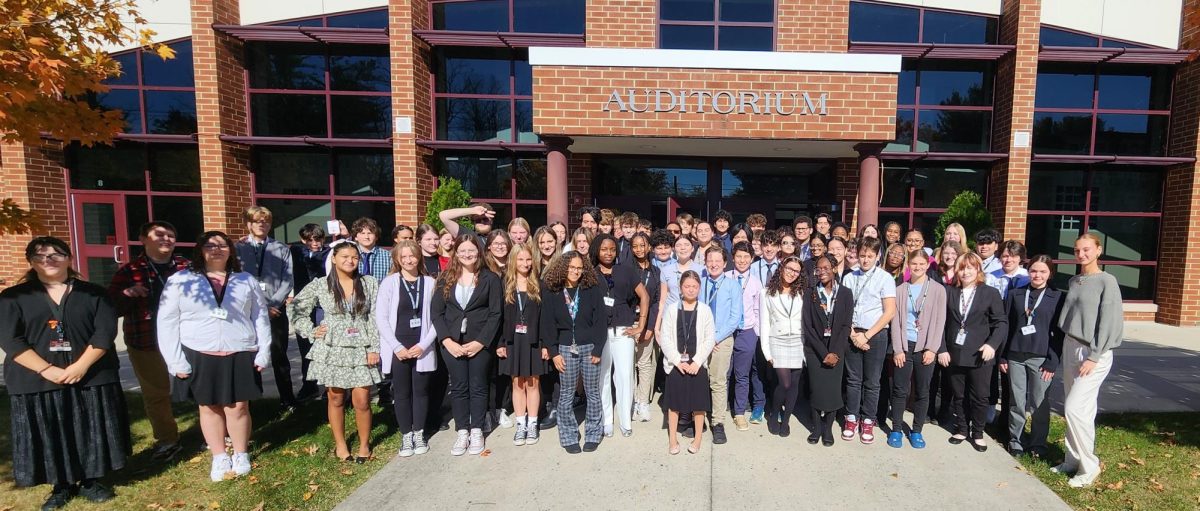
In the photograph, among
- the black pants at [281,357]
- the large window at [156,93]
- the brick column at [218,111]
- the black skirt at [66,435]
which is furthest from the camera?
the large window at [156,93]

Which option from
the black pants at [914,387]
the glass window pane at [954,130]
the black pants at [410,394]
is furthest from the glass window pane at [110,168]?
the glass window pane at [954,130]

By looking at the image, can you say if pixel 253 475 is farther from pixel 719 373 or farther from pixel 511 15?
pixel 511 15

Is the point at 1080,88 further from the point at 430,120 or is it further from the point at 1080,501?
the point at 430,120

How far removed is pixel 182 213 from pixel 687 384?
1113 cm

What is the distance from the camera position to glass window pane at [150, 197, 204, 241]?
9.94 meters

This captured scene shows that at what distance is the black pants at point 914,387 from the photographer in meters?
4.30

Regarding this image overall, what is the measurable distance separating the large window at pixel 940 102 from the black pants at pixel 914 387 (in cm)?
727

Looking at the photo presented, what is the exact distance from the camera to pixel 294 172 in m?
10.0

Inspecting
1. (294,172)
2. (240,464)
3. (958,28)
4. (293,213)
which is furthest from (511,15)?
(958,28)

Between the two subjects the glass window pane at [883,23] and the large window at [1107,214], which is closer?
the glass window pane at [883,23]

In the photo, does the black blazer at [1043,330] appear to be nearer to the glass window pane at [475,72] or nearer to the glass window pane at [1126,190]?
the glass window pane at [475,72]

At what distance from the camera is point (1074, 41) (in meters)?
10.0

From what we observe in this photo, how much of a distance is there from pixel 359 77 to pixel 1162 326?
55.5 ft

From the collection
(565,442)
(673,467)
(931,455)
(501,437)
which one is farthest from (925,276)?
(501,437)
